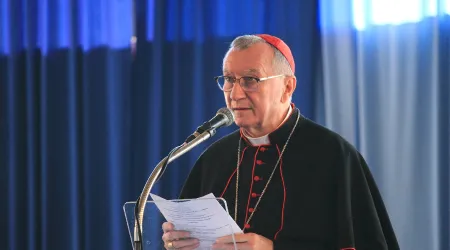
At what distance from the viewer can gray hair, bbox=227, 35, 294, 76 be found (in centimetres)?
243

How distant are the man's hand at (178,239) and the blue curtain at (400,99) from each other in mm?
1565

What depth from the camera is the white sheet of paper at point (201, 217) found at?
5.94 feet

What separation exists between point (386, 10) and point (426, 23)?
0.72ft

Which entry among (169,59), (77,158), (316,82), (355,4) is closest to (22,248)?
(77,158)

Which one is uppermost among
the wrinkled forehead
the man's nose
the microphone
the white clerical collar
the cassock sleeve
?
the wrinkled forehead

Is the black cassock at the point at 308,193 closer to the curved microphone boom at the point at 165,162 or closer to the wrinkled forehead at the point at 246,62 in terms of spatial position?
the wrinkled forehead at the point at 246,62

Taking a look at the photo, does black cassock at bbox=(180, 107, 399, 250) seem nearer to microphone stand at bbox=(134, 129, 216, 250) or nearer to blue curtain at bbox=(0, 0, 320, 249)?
microphone stand at bbox=(134, 129, 216, 250)

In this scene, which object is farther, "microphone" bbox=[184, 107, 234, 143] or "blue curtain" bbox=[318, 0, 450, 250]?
"blue curtain" bbox=[318, 0, 450, 250]

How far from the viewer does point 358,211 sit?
2398 mm

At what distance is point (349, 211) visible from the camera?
2.34 metres

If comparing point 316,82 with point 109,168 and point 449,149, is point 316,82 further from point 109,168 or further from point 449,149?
point 109,168

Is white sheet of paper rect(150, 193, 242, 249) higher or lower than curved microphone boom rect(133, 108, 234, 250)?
lower

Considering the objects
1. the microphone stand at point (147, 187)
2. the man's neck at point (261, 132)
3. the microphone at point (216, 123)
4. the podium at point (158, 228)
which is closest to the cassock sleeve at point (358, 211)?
the man's neck at point (261, 132)

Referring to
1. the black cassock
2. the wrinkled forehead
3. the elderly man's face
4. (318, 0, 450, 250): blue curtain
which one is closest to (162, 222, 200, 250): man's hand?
the black cassock
